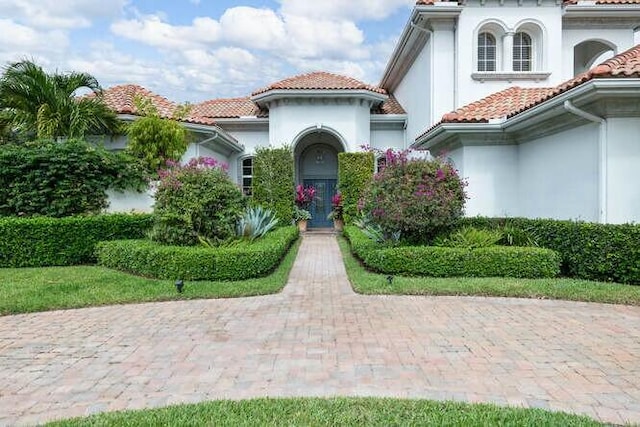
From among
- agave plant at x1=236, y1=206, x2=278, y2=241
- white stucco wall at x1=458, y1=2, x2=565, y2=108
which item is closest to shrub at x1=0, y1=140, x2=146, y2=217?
agave plant at x1=236, y1=206, x2=278, y2=241

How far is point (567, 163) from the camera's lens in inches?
416

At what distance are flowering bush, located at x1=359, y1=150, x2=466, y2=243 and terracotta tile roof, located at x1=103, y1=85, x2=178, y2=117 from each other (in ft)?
26.7

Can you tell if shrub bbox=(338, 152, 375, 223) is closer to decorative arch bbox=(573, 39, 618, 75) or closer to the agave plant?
the agave plant

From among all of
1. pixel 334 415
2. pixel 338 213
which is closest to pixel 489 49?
pixel 338 213

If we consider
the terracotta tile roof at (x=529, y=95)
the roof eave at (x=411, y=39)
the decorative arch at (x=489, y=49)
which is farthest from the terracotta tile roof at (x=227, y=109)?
the terracotta tile roof at (x=529, y=95)

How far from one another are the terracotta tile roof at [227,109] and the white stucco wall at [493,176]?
11.3 metres

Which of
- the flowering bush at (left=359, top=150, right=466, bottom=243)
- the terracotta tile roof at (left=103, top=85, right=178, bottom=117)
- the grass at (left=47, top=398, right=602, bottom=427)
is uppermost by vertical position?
the terracotta tile roof at (left=103, top=85, right=178, bottom=117)

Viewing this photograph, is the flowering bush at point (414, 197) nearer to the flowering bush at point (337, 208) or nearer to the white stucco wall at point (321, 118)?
the flowering bush at point (337, 208)

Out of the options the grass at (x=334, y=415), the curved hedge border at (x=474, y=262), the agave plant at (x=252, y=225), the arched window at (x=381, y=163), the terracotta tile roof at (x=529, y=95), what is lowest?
the grass at (x=334, y=415)

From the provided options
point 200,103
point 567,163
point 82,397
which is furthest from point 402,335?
point 200,103

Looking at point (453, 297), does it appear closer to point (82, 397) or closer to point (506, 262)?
point (506, 262)

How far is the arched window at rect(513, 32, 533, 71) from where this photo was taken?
17.8 m

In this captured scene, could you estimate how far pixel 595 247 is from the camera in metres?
9.17

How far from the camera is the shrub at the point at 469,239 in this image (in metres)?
10.5
